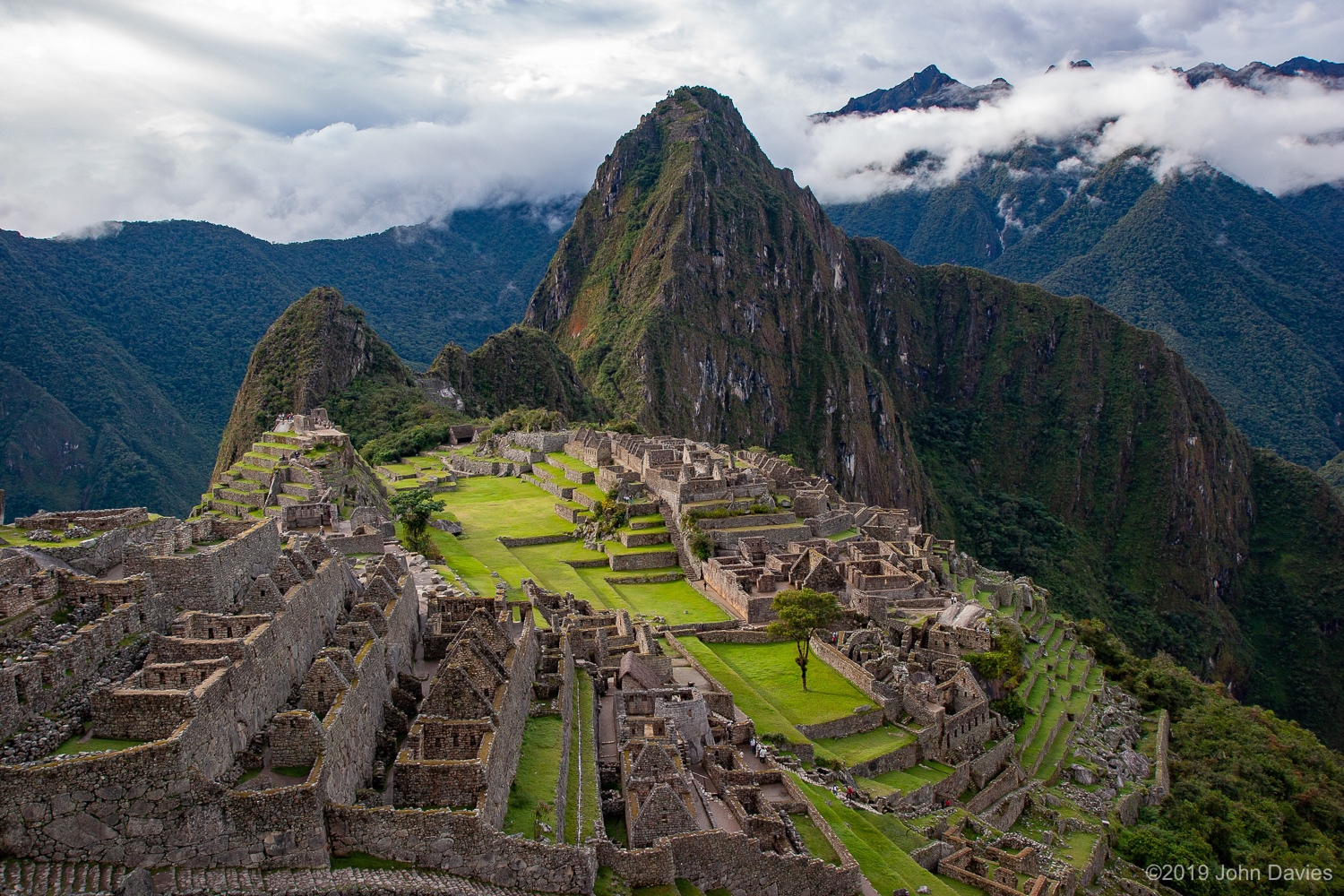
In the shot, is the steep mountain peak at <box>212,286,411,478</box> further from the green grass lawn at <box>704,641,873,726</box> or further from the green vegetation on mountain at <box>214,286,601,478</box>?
the green grass lawn at <box>704,641,873,726</box>

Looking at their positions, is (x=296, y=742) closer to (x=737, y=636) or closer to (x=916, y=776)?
(x=916, y=776)

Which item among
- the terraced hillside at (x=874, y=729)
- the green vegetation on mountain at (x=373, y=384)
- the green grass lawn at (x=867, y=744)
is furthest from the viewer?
the green vegetation on mountain at (x=373, y=384)

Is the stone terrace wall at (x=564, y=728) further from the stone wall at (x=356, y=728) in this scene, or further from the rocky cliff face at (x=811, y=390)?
the rocky cliff face at (x=811, y=390)

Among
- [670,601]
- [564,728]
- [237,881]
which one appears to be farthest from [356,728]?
[670,601]

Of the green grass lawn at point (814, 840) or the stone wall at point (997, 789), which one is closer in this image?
the green grass lawn at point (814, 840)

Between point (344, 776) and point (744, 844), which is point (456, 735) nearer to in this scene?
point (344, 776)

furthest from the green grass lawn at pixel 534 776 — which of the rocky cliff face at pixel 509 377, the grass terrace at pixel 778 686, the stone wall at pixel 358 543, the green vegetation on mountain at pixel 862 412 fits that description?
the green vegetation on mountain at pixel 862 412
